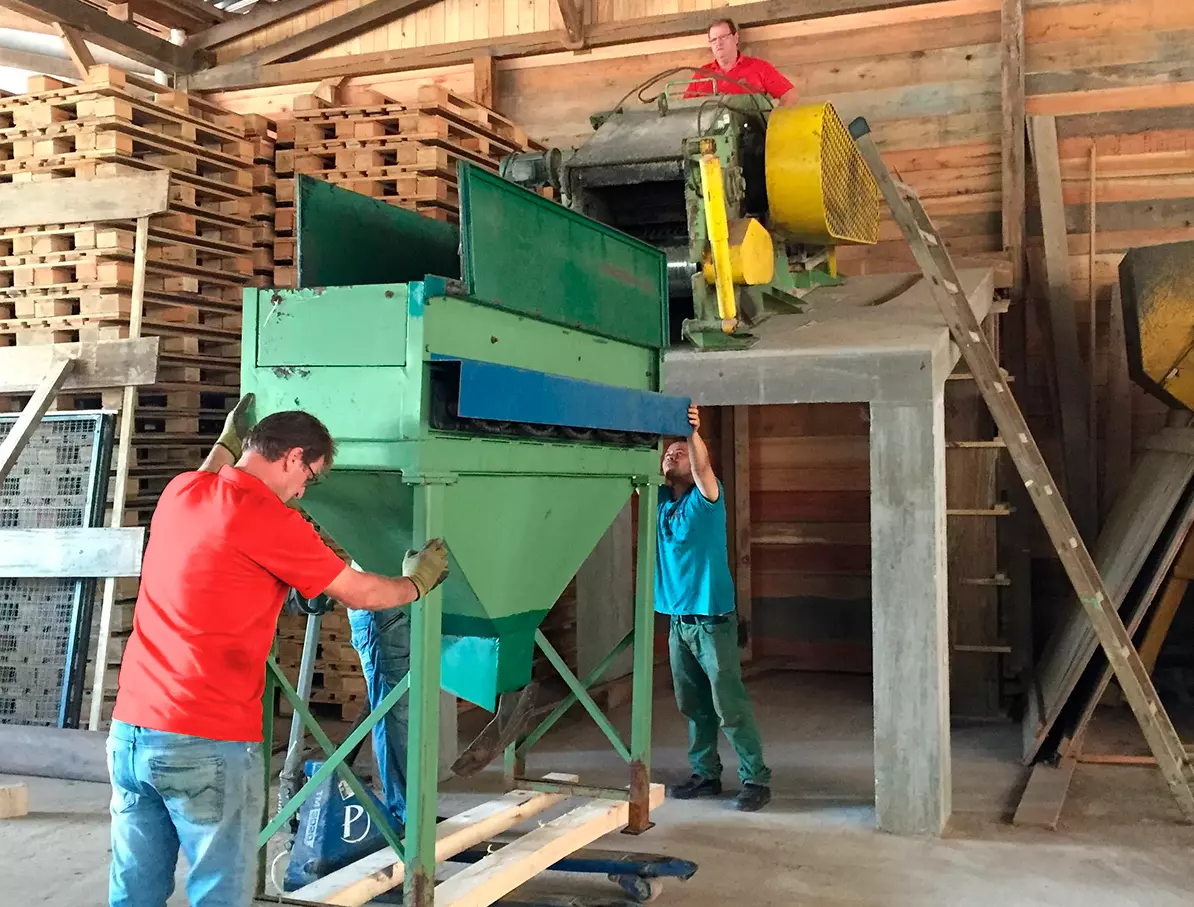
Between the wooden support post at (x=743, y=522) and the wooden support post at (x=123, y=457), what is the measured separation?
4817 mm

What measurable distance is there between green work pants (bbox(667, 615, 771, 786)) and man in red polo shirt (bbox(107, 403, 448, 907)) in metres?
2.88

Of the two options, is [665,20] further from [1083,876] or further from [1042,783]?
[1083,876]

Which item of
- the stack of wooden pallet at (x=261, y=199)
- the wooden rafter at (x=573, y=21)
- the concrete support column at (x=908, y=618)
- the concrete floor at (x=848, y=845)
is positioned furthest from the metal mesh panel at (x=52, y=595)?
the wooden rafter at (x=573, y=21)

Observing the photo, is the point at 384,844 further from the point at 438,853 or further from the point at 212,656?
the point at 212,656

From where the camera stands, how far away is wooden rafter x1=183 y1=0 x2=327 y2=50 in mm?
10445

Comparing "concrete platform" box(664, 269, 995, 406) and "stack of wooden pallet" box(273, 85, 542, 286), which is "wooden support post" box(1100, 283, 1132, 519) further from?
"stack of wooden pallet" box(273, 85, 542, 286)

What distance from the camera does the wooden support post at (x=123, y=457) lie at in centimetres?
653

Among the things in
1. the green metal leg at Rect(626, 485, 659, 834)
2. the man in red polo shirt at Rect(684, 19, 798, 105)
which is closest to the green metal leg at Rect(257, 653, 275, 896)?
the green metal leg at Rect(626, 485, 659, 834)

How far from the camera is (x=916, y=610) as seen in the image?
5336 millimetres

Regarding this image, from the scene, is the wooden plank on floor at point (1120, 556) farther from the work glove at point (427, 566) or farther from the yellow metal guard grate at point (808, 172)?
the work glove at point (427, 566)

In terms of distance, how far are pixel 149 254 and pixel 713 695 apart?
4.30 m

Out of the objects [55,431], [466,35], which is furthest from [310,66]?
[55,431]

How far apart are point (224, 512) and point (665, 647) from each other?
723 cm

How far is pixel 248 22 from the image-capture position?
1060 centimetres
